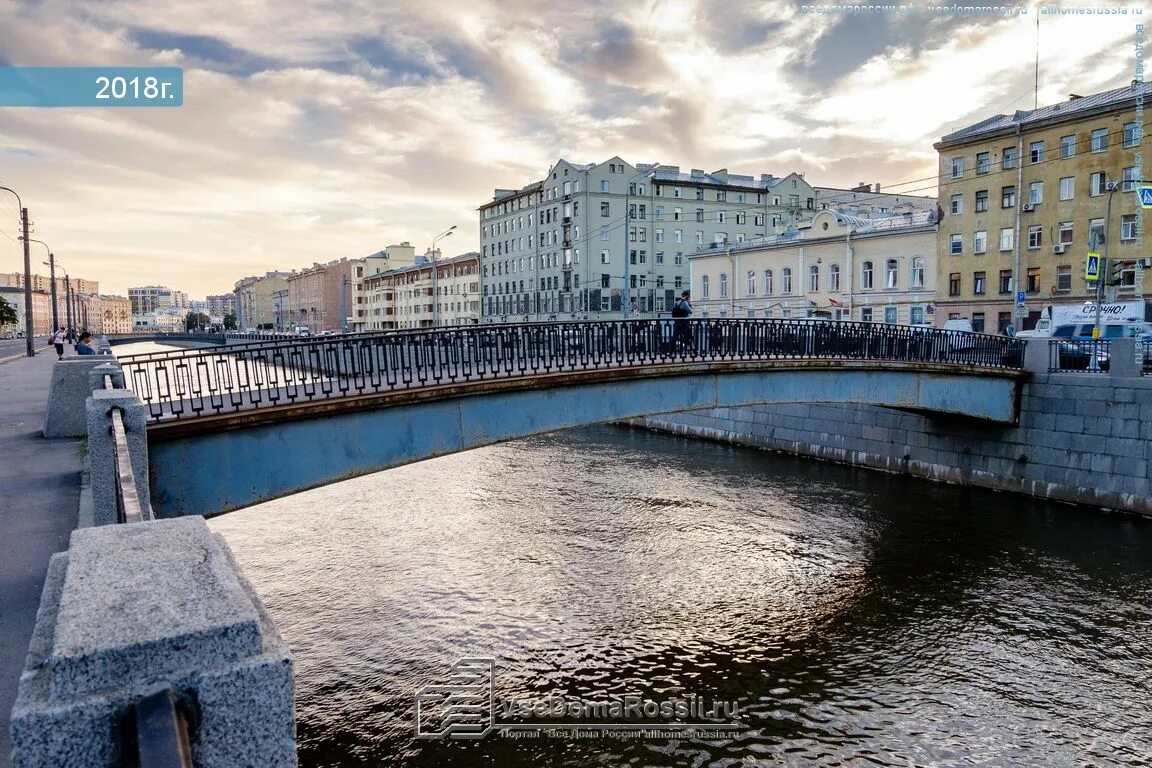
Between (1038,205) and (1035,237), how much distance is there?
167 centimetres

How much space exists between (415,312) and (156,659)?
9576 centimetres

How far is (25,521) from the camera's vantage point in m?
7.16

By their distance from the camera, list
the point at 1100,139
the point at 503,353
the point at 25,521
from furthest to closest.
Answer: the point at 1100,139
the point at 503,353
the point at 25,521

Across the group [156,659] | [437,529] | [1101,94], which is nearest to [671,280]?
[1101,94]

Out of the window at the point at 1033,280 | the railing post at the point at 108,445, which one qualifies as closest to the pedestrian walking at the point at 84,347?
the railing post at the point at 108,445

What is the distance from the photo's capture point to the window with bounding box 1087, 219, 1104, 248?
3617cm

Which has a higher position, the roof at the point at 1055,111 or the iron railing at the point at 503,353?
the roof at the point at 1055,111

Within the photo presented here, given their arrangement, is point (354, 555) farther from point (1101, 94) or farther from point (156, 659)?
point (1101, 94)

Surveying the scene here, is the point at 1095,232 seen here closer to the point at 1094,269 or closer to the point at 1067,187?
the point at 1067,187

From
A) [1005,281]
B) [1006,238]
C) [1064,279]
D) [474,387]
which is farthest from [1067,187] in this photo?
[474,387]

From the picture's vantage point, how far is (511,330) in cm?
1246

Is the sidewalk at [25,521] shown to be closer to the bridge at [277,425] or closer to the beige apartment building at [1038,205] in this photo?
the bridge at [277,425]

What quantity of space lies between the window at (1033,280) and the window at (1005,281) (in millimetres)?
1021

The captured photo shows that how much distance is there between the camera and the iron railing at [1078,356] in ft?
65.9
